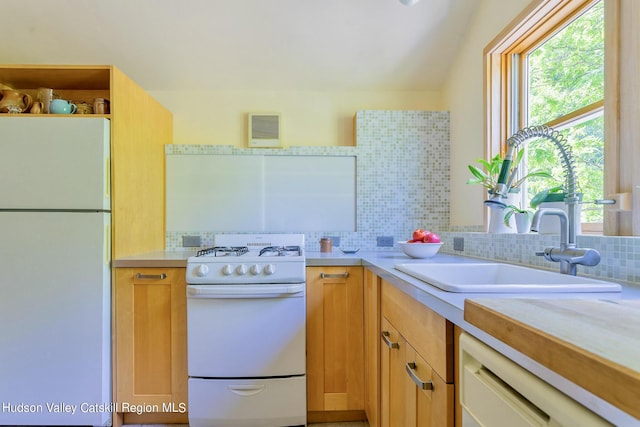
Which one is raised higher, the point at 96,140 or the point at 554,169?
the point at 96,140

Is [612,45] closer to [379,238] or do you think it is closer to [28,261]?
[379,238]

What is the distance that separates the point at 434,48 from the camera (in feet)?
7.02

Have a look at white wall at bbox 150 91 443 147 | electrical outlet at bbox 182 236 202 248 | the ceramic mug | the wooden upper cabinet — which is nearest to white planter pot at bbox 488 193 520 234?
white wall at bbox 150 91 443 147

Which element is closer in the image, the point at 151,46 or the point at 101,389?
the point at 101,389

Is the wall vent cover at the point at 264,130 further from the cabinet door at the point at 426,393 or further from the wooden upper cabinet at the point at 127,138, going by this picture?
the cabinet door at the point at 426,393

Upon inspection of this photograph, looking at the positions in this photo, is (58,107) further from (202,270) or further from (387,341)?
(387,341)

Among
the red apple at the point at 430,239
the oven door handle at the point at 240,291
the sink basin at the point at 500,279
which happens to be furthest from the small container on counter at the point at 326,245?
the sink basin at the point at 500,279

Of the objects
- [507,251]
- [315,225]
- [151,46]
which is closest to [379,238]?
[315,225]

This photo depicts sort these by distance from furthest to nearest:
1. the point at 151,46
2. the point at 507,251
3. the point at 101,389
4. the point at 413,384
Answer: the point at 151,46 → the point at 101,389 → the point at 507,251 → the point at 413,384

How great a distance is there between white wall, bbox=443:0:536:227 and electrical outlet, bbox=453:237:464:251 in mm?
156

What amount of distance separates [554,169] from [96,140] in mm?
2331

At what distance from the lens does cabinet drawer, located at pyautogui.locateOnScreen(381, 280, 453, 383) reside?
29.5 inches

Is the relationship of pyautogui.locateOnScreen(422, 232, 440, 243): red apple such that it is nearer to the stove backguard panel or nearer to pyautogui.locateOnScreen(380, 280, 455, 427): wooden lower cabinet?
pyautogui.locateOnScreen(380, 280, 455, 427): wooden lower cabinet

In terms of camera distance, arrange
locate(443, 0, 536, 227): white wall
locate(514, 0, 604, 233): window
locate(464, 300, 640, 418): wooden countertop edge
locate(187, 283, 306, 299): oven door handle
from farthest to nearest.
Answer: locate(443, 0, 536, 227): white wall < locate(187, 283, 306, 299): oven door handle < locate(514, 0, 604, 233): window < locate(464, 300, 640, 418): wooden countertop edge
